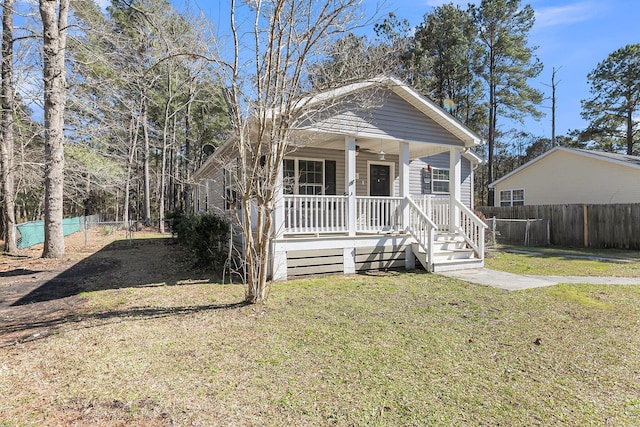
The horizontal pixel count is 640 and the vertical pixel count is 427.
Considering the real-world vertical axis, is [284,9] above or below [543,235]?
above

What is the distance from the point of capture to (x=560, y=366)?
3236mm

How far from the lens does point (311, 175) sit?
10555mm

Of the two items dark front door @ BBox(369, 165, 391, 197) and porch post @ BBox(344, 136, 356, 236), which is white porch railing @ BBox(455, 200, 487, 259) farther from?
porch post @ BBox(344, 136, 356, 236)

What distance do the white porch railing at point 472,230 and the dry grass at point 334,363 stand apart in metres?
2.83

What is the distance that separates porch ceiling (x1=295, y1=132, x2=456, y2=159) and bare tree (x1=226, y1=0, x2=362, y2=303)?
116 inches

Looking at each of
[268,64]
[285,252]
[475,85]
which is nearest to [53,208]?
[285,252]

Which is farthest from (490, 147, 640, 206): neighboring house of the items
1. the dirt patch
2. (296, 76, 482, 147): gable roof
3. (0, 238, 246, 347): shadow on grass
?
the dirt patch

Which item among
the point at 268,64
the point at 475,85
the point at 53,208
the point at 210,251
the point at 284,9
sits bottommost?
the point at 210,251

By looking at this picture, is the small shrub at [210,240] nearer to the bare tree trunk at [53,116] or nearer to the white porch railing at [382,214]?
the white porch railing at [382,214]

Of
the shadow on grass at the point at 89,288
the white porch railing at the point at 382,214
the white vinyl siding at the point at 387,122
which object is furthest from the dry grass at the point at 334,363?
the white vinyl siding at the point at 387,122

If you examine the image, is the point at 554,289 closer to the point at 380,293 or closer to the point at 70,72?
the point at 380,293

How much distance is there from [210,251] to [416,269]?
5.00 m

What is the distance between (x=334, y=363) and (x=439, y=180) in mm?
12176

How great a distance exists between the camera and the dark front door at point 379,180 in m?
11.4
